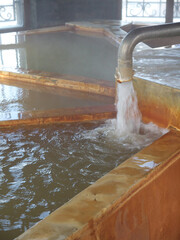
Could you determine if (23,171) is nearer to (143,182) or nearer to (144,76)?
(143,182)

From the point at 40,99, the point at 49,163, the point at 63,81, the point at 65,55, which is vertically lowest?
the point at 49,163

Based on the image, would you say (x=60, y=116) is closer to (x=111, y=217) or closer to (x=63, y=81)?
(x=63, y=81)

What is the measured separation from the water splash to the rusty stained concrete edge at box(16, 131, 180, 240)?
62 cm

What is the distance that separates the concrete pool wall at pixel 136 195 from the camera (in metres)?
1.50

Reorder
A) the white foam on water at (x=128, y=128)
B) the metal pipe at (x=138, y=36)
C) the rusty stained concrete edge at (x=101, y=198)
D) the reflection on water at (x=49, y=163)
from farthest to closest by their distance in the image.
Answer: the white foam on water at (x=128, y=128) < the metal pipe at (x=138, y=36) < the reflection on water at (x=49, y=163) < the rusty stained concrete edge at (x=101, y=198)

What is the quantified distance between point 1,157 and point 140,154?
1044 mm

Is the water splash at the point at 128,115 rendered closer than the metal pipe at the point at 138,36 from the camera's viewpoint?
No

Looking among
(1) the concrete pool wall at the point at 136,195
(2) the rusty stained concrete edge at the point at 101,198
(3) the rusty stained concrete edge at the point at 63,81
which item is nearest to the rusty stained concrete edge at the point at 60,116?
(1) the concrete pool wall at the point at 136,195

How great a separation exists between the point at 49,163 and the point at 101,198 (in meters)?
0.83

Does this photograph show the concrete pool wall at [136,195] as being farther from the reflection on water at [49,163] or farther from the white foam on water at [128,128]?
the reflection on water at [49,163]

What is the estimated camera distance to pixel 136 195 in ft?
6.01

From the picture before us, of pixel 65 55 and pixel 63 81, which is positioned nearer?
pixel 63 81

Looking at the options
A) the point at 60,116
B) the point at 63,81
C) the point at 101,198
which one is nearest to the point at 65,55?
the point at 63,81

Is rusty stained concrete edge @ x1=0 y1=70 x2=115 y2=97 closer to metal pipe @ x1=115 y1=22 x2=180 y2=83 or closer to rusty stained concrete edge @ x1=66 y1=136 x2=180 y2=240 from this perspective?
metal pipe @ x1=115 y1=22 x2=180 y2=83
